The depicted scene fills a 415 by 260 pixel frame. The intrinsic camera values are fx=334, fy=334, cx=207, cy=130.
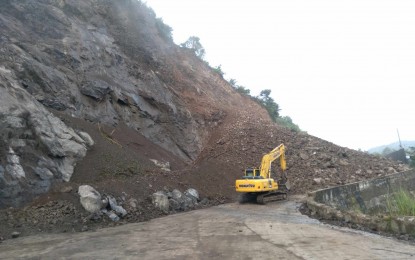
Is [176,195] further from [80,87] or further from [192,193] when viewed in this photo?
[80,87]

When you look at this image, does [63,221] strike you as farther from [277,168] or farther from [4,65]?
[277,168]

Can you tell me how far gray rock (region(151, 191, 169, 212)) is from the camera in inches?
481

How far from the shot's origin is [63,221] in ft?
31.2

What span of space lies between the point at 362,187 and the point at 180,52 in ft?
72.8

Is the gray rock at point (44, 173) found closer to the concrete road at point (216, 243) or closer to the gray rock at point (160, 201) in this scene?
the concrete road at point (216, 243)

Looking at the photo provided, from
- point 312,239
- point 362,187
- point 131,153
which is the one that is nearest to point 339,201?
point 362,187

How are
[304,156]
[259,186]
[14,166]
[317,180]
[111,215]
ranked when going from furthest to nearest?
1. [304,156]
2. [317,180]
3. [259,186]
4. [111,215]
5. [14,166]

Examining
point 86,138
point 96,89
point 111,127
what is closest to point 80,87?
point 96,89

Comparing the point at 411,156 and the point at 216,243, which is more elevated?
the point at 411,156

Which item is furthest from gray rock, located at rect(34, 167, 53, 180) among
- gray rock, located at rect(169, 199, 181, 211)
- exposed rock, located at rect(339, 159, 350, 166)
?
exposed rock, located at rect(339, 159, 350, 166)

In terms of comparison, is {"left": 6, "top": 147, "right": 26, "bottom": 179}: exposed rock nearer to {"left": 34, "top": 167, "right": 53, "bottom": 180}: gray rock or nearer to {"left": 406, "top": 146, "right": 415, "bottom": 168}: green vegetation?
{"left": 34, "top": 167, "right": 53, "bottom": 180}: gray rock

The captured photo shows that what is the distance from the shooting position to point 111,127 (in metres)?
16.8

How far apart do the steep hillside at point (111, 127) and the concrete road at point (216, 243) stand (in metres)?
1.58

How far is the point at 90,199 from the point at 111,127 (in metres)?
7.12
